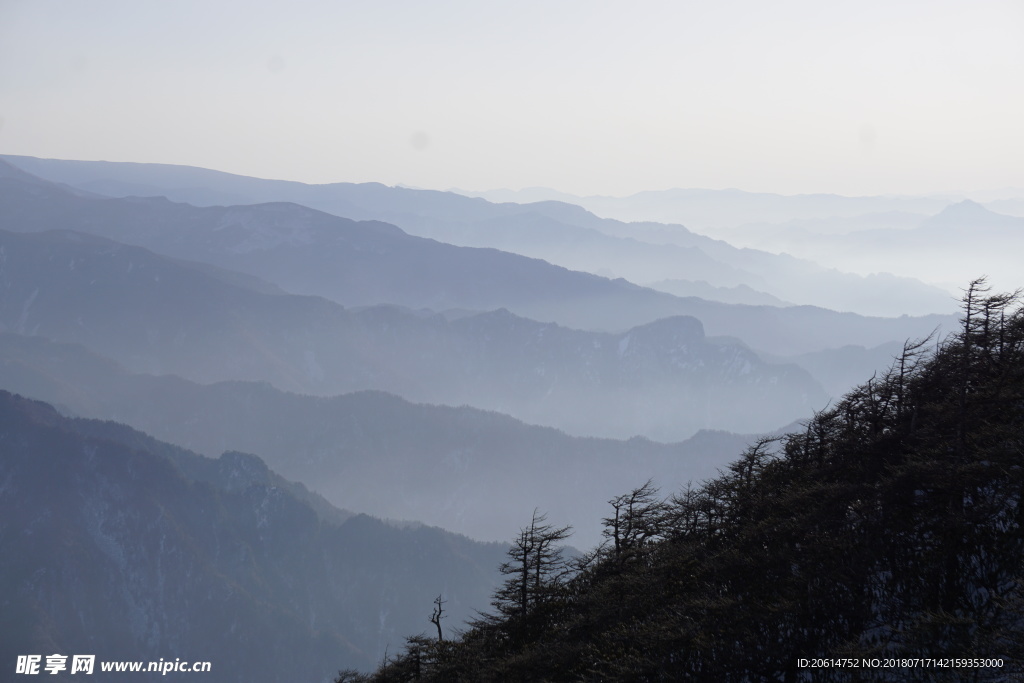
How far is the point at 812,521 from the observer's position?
137 ft

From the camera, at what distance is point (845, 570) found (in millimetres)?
37594

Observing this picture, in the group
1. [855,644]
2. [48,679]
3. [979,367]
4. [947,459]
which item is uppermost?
[979,367]

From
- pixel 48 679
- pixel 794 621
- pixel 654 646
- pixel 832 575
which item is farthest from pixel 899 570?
pixel 48 679

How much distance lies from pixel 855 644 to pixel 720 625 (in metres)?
7.56

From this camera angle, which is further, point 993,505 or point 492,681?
point 492,681

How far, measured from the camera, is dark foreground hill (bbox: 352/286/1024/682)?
32500 millimetres

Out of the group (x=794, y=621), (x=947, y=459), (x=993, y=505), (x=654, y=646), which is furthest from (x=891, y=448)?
Answer: (x=654, y=646)

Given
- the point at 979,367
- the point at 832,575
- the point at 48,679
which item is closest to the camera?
the point at 832,575

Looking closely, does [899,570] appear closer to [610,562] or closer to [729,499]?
[729,499]

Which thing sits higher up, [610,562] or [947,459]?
[947,459]

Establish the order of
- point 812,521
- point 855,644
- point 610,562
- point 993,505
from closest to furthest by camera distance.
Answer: point 855,644, point 993,505, point 812,521, point 610,562

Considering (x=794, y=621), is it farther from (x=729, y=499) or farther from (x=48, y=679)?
(x=48, y=679)

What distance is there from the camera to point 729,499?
172 ft

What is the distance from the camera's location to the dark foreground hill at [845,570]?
32500mm
